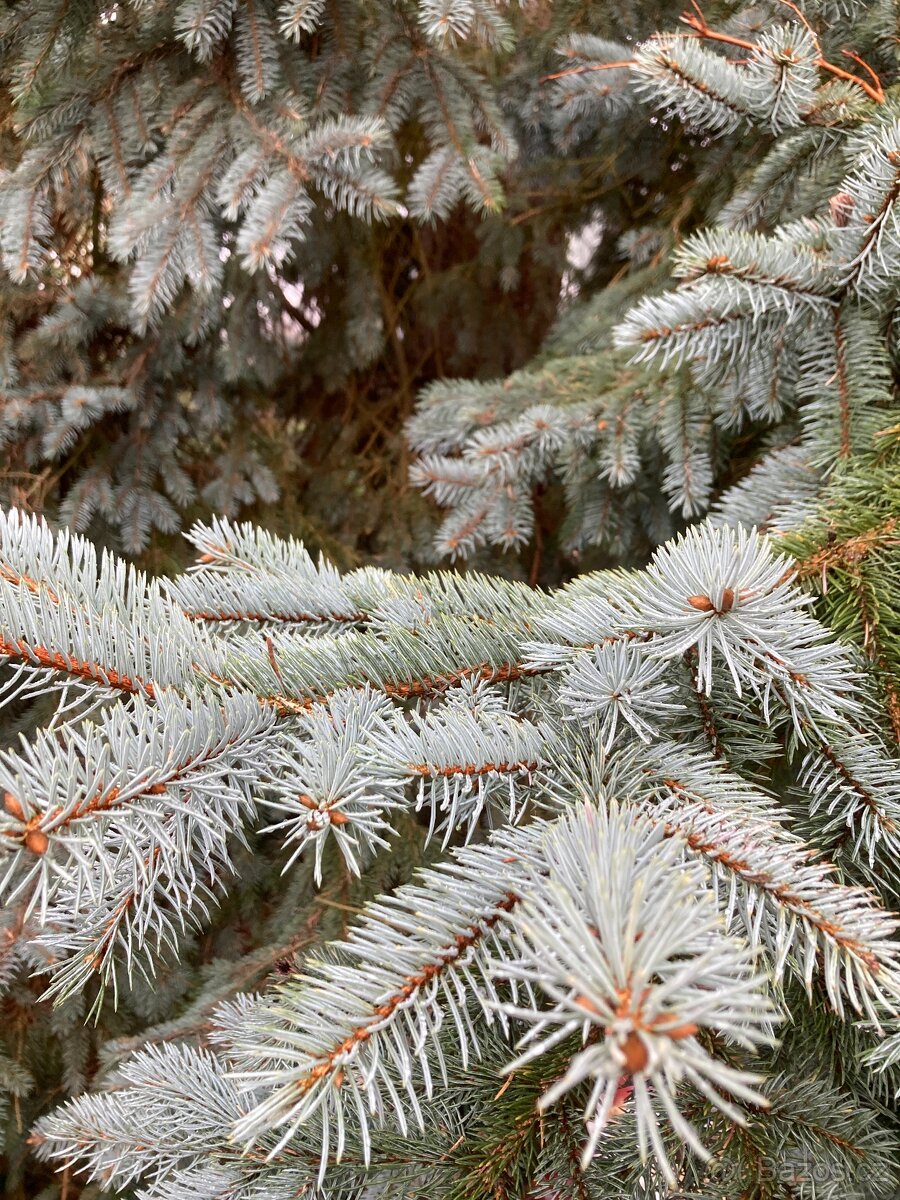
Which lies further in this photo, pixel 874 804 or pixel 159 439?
pixel 159 439

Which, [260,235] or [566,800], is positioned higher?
[260,235]

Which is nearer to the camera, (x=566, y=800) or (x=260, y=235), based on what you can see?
(x=566, y=800)

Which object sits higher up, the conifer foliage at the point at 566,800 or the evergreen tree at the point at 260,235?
the evergreen tree at the point at 260,235

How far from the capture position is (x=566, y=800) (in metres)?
0.50

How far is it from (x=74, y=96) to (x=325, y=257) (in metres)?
0.56

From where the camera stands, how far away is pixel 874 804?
0.52 meters

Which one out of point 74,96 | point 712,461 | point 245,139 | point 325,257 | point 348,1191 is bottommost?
point 348,1191

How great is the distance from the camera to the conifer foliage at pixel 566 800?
354 mm

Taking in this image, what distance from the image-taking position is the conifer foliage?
1.16 ft

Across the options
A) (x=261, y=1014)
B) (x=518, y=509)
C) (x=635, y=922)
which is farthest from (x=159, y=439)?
(x=635, y=922)

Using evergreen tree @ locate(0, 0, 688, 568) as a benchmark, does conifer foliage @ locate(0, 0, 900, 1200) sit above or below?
→ below

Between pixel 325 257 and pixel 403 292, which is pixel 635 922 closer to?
pixel 325 257

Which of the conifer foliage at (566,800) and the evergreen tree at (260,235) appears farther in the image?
the evergreen tree at (260,235)

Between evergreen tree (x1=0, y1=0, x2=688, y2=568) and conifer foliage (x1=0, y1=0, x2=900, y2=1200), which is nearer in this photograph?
conifer foliage (x1=0, y1=0, x2=900, y2=1200)
